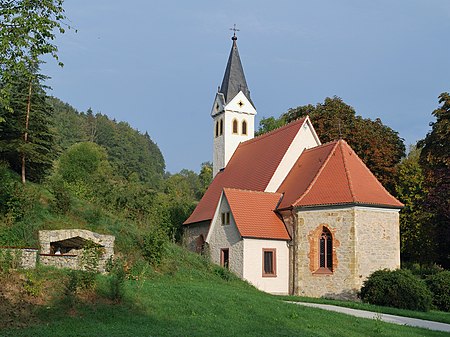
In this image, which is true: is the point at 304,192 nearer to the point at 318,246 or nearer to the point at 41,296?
the point at 318,246

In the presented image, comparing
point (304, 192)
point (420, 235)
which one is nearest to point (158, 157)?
point (420, 235)

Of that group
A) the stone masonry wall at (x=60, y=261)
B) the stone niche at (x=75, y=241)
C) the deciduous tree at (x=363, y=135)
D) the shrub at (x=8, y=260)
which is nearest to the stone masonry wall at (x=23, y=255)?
the shrub at (x=8, y=260)

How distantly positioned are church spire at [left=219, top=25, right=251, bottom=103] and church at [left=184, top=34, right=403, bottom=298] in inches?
316

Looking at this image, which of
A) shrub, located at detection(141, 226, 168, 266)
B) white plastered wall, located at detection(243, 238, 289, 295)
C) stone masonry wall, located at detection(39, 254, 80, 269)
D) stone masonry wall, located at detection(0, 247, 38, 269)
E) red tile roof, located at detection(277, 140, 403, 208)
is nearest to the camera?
stone masonry wall, located at detection(0, 247, 38, 269)

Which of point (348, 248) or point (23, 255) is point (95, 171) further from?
point (23, 255)

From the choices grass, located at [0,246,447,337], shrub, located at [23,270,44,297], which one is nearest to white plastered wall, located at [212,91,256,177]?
grass, located at [0,246,447,337]

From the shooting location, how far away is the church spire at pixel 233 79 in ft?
130

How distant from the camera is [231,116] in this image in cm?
3925

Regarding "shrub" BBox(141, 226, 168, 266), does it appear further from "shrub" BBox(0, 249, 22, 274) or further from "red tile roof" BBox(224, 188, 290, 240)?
"shrub" BBox(0, 249, 22, 274)

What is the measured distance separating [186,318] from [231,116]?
86.1ft

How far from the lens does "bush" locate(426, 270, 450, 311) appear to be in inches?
918

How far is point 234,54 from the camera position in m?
41.3

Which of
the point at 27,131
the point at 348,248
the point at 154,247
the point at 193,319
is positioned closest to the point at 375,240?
the point at 348,248

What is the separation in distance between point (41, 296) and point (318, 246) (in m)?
15.1
